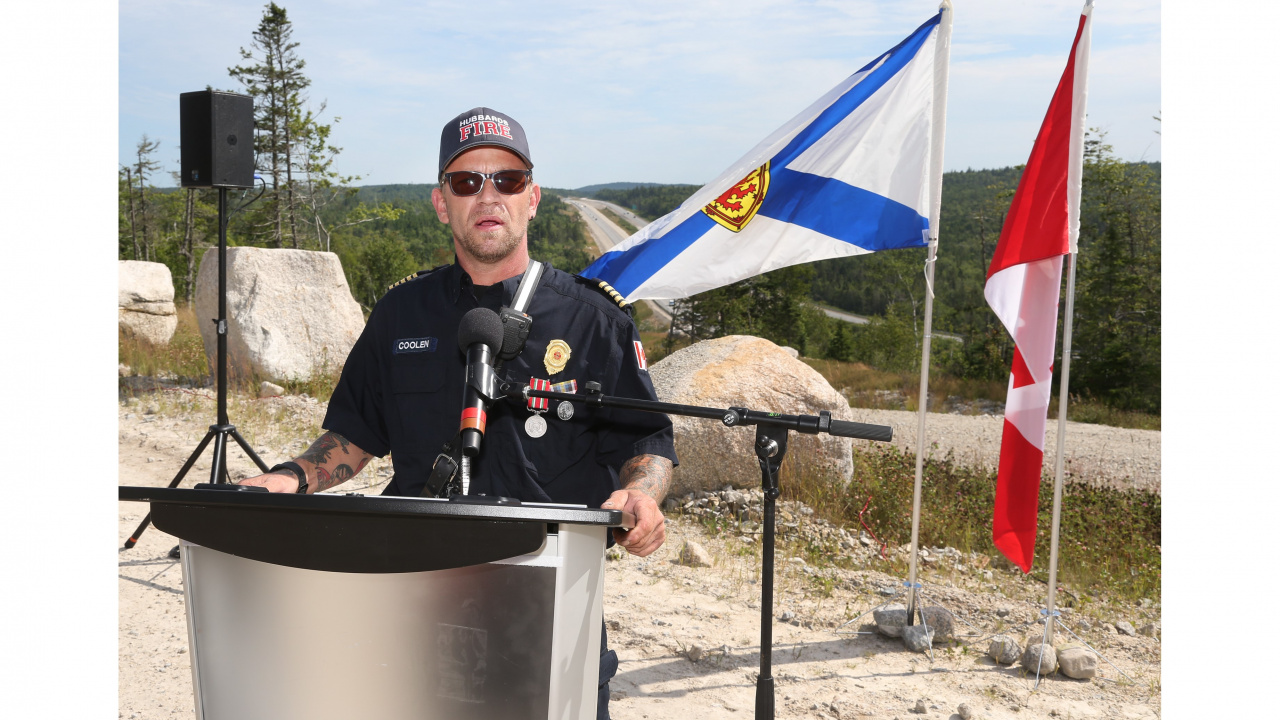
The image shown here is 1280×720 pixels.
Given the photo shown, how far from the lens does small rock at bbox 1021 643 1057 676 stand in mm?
4301

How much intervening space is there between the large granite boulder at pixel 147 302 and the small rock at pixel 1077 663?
623 inches

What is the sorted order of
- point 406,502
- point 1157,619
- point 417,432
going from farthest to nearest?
point 1157,619 → point 417,432 → point 406,502

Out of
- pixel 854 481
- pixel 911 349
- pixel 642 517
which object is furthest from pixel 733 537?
pixel 911 349

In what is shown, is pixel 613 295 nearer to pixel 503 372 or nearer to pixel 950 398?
pixel 503 372

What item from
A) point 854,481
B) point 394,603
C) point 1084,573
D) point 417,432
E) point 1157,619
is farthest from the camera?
point 854,481

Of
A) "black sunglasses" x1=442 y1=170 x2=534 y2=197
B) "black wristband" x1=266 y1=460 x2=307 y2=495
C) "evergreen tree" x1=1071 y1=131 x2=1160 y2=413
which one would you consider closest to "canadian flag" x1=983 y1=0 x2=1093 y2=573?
"black sunglasses" x1=442 y1=170 x2=534 y2=197

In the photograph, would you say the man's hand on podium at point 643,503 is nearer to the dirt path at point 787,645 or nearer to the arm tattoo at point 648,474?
the arm tattoo at point 648,474

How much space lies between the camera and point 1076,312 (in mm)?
35094

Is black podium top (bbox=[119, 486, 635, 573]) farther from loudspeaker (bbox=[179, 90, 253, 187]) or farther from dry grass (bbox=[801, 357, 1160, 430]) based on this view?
dry grass (bbox=[801, 357, 1160, 430])

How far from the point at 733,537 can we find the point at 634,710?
2.84m

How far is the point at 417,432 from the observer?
2301 mm

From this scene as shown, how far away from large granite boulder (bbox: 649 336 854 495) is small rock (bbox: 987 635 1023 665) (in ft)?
9.18

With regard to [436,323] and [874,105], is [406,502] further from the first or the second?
[874,105]

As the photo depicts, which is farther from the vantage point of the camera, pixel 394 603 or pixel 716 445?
pixel 716 445
